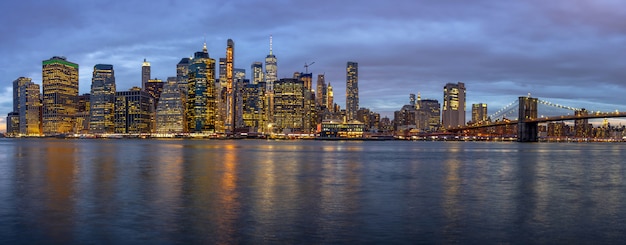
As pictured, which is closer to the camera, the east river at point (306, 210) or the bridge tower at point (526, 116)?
the east river at point (306, 210)

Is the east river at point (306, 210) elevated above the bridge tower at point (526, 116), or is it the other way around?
the bridge tower at point (526, 116)

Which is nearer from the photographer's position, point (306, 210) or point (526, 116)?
point (306, 210)

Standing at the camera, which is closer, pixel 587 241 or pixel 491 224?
pixel 587 241

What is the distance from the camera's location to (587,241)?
1720 centimetres

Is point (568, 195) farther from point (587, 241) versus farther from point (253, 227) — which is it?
point (253, 227)

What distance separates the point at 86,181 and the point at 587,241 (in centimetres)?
3008

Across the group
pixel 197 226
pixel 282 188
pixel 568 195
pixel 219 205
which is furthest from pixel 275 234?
pixel 568 195

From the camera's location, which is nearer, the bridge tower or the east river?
the east river

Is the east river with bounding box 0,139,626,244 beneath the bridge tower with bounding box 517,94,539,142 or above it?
beneath

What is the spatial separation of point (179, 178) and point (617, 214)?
27223mm

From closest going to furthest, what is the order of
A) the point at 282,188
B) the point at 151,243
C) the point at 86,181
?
the point at 151,243 → the point at 282,188 → the point at 86,181

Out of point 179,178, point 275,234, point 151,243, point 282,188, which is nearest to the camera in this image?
point 151,243

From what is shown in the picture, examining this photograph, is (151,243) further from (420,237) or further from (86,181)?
(86,181)

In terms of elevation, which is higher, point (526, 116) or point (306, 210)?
point (526, 116)
